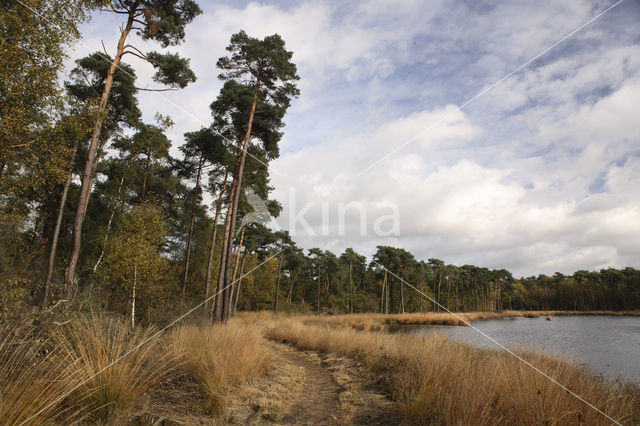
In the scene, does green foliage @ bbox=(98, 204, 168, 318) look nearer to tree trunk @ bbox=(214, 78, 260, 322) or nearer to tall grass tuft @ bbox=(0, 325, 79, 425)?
tree trunk @ bbox=(214, 78, 260, 322)

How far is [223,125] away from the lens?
52.2ft

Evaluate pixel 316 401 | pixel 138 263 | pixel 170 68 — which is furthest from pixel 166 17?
pixel 316 401

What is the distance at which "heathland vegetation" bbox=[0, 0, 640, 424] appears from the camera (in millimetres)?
3979

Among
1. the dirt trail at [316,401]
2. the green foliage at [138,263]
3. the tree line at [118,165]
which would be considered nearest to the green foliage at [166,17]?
the tree line at [118,165]

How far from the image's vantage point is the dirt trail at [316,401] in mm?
4948

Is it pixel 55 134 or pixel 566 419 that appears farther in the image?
pixel 55 134

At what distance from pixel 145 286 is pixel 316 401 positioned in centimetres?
1193

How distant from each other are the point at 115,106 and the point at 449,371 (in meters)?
16.6

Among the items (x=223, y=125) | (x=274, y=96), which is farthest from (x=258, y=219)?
(x=274, y=96)

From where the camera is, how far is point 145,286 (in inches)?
578

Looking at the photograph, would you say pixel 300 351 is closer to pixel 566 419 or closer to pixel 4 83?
pixel 566 419

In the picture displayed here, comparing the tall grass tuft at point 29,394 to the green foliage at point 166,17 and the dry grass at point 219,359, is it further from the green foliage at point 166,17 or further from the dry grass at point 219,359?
the green foliage at point 166,17

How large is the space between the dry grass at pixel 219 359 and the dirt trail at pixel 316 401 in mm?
1138

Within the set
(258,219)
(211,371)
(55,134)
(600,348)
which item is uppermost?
(258,219)
